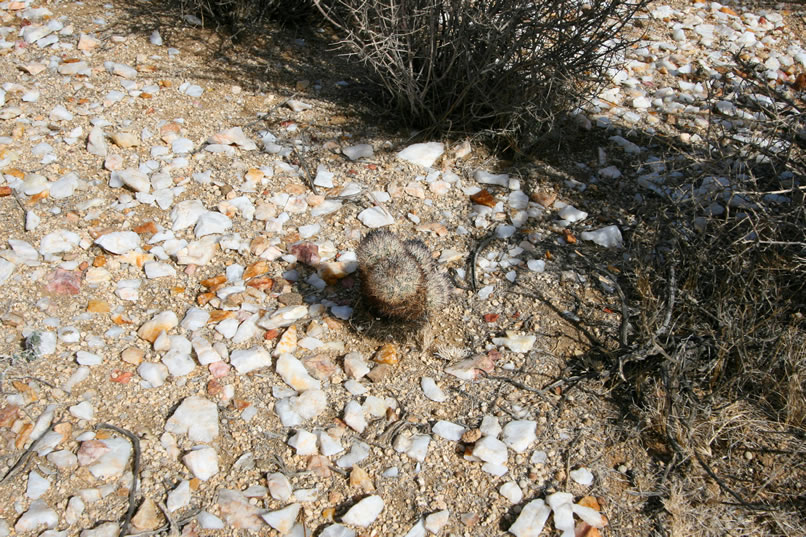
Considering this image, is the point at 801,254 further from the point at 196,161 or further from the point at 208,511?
the point at 196,161

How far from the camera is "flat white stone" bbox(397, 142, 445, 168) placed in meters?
3.84

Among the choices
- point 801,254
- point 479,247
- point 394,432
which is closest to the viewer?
point 394,432

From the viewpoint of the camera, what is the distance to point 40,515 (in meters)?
2.24

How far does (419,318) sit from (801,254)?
5.11 ft

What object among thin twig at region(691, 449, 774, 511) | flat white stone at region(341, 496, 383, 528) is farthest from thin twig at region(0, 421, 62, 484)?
thin twig at region(691, 449, 774, 511)

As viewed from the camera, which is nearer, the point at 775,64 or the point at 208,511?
the point at 208,511

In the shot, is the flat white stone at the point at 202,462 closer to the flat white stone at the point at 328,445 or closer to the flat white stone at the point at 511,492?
the flat white stone at the point at 328,445

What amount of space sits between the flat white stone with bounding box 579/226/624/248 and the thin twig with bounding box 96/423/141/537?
2172mm

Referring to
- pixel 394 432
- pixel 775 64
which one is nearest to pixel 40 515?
pixel 394 432

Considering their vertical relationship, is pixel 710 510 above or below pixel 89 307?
above

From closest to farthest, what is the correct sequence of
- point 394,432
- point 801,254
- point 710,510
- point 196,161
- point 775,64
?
point 710,510 → point 394,432 → point 801,254 → point 196,161 → point 775,64

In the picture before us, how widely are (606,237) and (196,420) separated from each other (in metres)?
2.03

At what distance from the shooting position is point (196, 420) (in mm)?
2570

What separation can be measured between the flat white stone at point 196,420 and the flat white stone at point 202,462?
7 centimetres
